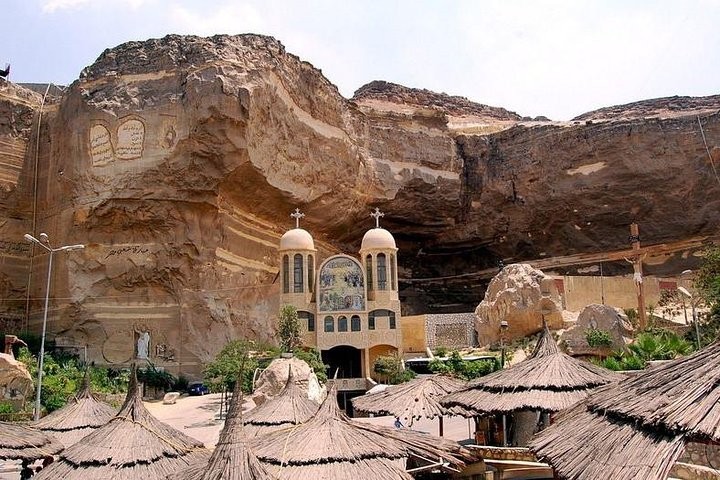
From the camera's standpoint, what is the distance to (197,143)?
29938 millimetres

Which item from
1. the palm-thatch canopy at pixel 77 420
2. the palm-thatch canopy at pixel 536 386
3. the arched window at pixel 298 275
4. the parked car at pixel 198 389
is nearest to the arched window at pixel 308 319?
the arched window at pixel 298 275

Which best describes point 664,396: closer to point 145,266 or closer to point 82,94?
point 145,266

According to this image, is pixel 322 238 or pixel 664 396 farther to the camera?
pixel 322 238

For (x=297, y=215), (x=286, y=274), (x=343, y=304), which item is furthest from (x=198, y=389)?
(x=297, y=215)

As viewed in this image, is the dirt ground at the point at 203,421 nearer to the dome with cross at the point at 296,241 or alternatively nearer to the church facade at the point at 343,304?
the church facade at the point at 343,304

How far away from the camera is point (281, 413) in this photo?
1333cm

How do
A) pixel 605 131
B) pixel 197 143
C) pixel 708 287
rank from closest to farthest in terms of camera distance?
1. pixel 708 287
2. pixel 197 143
3. pixel 605 131

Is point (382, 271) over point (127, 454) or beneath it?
over

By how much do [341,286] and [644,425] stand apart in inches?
967

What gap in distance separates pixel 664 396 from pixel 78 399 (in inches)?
498

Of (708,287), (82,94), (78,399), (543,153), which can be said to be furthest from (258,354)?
(543,153)

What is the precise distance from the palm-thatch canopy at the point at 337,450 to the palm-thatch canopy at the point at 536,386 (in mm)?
1898

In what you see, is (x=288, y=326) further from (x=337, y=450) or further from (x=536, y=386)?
(x=337, y=450)

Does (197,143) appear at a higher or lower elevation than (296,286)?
higher
